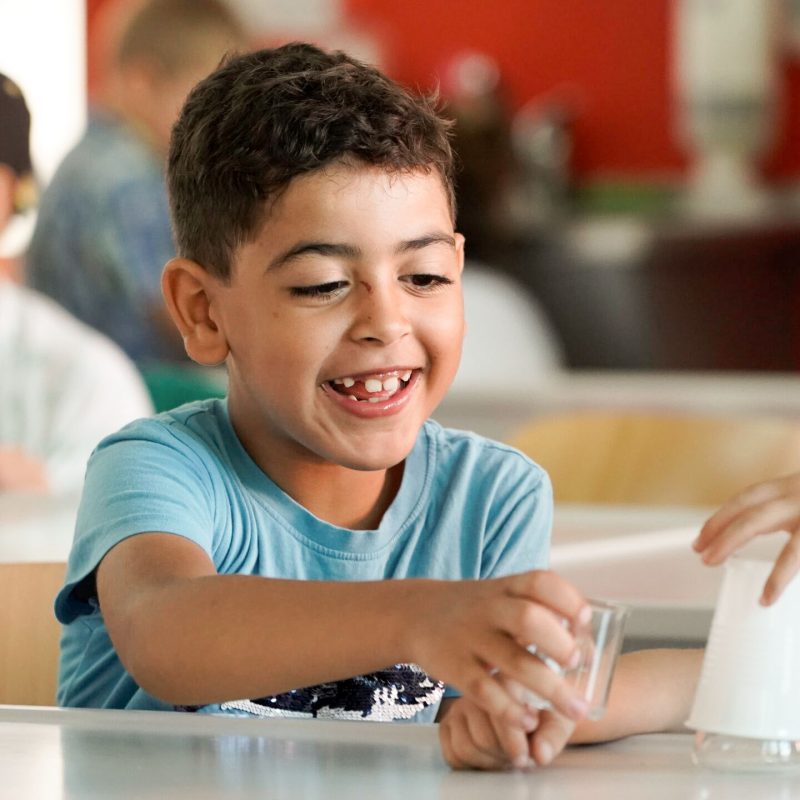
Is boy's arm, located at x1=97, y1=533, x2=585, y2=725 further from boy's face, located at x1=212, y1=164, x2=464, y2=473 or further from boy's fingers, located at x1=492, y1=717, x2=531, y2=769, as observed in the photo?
boy's face, located at x1=212, y1=164, x2=464, y2=473

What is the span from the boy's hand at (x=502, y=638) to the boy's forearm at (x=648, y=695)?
0.33 feet

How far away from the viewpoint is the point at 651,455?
2.15 m

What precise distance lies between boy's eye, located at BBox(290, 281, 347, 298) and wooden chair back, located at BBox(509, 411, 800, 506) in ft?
3.82

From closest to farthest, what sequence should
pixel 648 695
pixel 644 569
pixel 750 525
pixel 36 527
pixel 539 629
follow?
1. pixel 539 629
2. pixel 750 525
3. pixel 648 695
4. pixel 644 569
5. pixel 36 527

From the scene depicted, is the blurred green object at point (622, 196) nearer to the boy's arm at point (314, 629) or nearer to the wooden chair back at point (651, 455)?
the wooden chair back at point (651, 455)

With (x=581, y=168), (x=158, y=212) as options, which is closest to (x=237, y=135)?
(x=158, y=212)

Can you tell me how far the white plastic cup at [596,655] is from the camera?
690mm

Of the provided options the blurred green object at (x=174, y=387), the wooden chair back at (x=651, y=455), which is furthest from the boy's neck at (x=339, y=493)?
the blurred green object at (x=174, y=387)

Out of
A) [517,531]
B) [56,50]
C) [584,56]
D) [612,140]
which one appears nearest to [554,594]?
[517,531]

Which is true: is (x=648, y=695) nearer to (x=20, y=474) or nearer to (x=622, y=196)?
(x=20, y=474)

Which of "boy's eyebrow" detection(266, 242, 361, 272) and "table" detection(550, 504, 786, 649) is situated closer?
"boy's eyebrow" detection(266, 242, 361, 272)

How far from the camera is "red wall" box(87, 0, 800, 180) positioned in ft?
19.4

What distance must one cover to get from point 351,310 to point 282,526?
170 millimetres

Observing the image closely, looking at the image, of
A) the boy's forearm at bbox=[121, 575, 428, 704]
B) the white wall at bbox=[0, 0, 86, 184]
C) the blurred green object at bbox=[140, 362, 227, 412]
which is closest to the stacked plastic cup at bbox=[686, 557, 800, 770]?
the boy's forearm at bbox=[121, 575, 428, 704]
